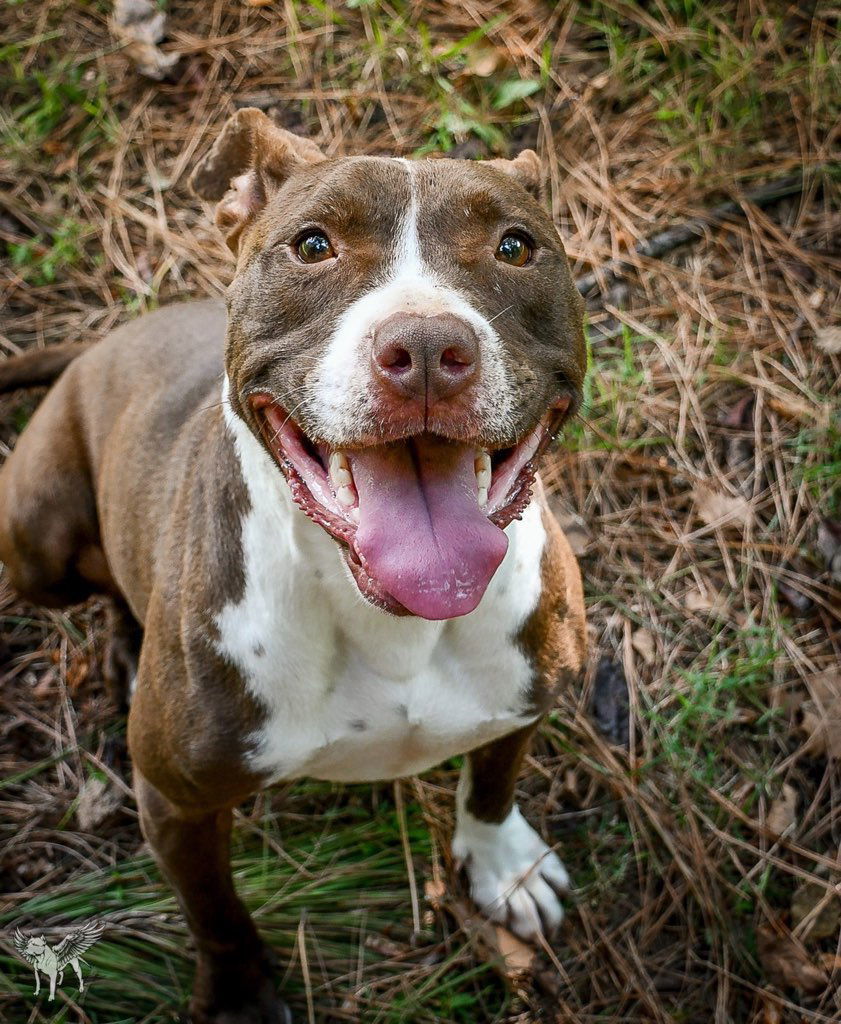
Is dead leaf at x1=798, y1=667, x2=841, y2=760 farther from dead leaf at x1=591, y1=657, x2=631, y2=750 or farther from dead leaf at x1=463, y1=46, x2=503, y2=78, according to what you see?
dead leaf at x1=463, y1=46, x2=503, y2=78

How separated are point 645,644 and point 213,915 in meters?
1.82

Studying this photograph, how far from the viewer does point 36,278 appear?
15.5 feet

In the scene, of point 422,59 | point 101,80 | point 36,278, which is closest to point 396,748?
point 36,278

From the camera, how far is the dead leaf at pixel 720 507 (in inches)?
166

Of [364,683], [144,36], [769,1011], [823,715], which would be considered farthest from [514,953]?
[144,36]

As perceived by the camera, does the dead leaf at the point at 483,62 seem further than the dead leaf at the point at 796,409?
Yes

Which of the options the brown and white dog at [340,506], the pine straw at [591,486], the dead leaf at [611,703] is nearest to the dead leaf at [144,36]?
the pine straw at [591,486]

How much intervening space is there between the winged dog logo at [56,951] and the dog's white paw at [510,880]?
118cm

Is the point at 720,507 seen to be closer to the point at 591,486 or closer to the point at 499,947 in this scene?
the point at 591,486

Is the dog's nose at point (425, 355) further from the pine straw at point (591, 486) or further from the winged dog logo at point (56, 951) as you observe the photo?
the pine straw at point (591, 486)

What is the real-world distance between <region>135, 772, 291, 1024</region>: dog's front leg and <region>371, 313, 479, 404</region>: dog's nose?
1.43m

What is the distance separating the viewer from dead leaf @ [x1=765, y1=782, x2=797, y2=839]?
3744 millimetres

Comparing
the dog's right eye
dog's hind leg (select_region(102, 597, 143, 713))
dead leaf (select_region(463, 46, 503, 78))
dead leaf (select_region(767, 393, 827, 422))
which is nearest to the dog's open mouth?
the dog's right eye

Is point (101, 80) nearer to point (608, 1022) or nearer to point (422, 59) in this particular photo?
point (422, 59)
